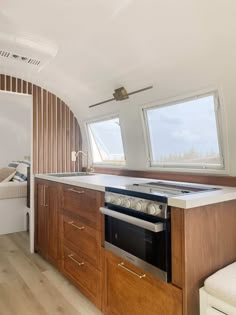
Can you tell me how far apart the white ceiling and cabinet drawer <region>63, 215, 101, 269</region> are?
4.42ft

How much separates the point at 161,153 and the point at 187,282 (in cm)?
150

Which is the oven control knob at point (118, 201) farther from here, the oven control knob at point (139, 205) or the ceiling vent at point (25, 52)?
the ceiling vent at point (25, 52)

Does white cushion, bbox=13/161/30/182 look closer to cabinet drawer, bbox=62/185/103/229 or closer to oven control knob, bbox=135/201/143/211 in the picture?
cabinet drawer, bbox=62/185/103/229

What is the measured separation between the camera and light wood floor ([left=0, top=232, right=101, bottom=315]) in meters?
2.06

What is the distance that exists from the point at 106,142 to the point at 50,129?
76 centimetres

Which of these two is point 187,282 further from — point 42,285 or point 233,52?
point 42,285

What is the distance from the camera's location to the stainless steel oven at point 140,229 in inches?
55.7

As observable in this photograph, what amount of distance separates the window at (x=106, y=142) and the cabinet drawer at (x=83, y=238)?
109 cm

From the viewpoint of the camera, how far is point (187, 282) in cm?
132

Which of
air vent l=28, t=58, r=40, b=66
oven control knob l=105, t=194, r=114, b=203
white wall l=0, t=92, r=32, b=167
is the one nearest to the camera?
oven control knob l=105, t=194, r=114, b=203

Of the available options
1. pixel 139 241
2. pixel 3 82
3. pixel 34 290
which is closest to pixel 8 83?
pixel 3 82

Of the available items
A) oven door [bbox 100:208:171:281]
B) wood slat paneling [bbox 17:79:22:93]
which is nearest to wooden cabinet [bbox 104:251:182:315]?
oven door [bbox 100:208:171:281]

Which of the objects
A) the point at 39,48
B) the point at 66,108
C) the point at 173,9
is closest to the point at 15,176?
the point at 66,108

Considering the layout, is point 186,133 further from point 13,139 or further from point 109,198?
point 13,139
